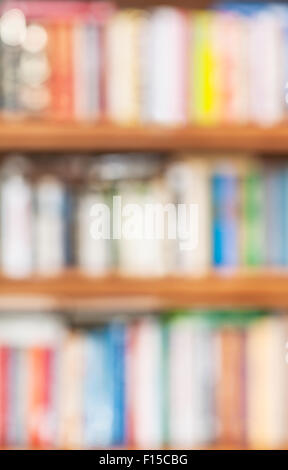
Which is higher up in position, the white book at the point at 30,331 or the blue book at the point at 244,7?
the blue book at the point at 244,7

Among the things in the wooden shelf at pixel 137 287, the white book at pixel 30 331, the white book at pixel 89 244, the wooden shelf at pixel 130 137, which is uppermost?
the wooden shelf at pixel 130 137

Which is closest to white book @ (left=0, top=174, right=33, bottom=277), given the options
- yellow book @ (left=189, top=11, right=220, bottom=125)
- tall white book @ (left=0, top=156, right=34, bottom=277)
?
tall white book @ (left=0, top=156, right=34, bottom=277)

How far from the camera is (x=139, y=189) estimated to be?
1382mm

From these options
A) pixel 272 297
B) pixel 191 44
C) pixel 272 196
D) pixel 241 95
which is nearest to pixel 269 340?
pixel 272 297

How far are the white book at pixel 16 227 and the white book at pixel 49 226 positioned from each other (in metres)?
0.01

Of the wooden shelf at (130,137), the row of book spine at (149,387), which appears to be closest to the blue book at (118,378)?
the row of book spine at (149,387)

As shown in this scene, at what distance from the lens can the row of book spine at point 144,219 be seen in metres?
1.36

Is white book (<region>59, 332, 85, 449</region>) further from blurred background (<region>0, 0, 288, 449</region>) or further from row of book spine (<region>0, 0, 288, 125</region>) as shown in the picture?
row of book spine (<region>0, 0, 288, 125</region>)

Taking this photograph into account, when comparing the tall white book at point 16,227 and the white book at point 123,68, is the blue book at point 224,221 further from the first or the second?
the tall white book at point 16,227

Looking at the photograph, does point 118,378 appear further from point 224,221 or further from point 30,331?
point 224,221

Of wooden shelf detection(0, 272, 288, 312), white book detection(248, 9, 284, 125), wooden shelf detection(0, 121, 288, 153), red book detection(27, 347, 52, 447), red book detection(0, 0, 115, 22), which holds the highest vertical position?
red book detection(0, 0, 115, 22)

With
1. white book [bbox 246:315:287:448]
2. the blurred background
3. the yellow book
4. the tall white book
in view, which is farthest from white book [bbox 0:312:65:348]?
the yellow book

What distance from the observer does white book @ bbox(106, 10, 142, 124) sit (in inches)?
53.1

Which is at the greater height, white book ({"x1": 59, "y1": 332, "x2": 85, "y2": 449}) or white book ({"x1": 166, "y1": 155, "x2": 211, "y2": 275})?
white book ({"x1": 166, "y1": 155, "x2": 211, "y2": 275})
